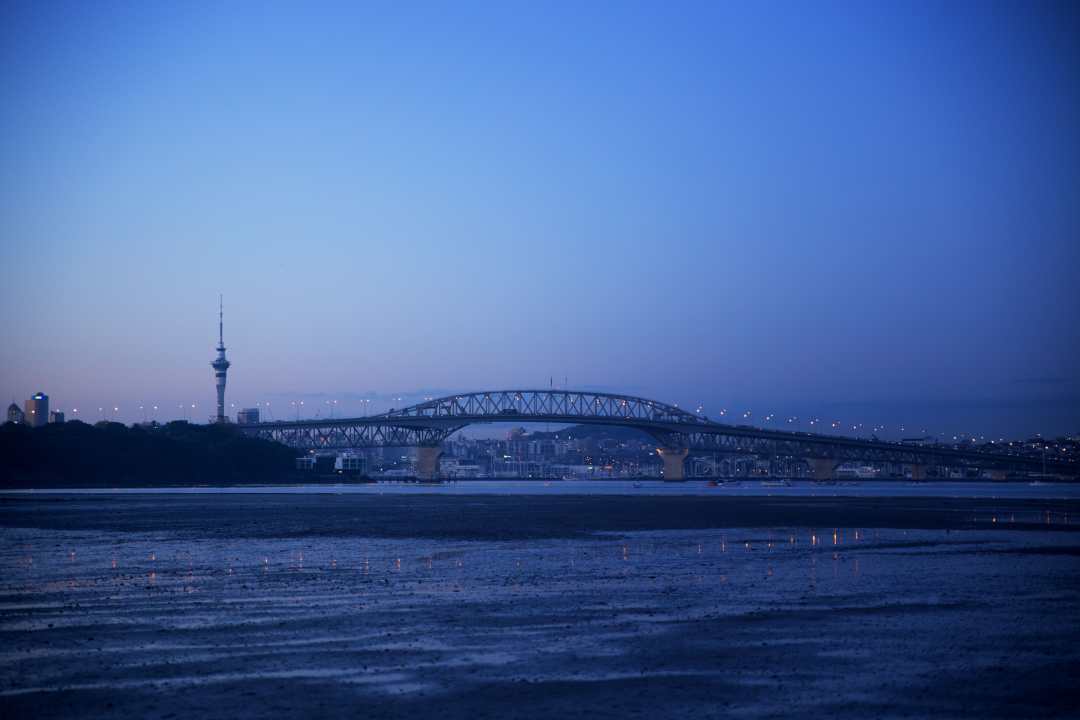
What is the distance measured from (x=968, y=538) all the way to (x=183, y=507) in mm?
48385

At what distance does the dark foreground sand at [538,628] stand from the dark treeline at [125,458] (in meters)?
102

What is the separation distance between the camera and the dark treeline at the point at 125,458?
134 meters

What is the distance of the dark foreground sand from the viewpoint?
1407 centimetres

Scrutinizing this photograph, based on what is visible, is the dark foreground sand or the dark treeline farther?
the dark treeline

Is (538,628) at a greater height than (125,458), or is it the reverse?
(125,458)

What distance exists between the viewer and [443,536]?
4291cm

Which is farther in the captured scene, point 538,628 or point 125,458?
point 125,458

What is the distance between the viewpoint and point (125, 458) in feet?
477

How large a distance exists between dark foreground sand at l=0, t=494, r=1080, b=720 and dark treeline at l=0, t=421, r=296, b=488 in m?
102

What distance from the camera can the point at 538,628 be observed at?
768 inches

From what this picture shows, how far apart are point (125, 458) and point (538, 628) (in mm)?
136973

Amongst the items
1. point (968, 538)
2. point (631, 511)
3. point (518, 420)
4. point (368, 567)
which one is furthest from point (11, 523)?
point (518, 420)

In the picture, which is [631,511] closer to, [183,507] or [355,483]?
[183,507]

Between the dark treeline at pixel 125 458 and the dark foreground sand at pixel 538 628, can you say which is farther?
the dark treeline at pixel 125 458
